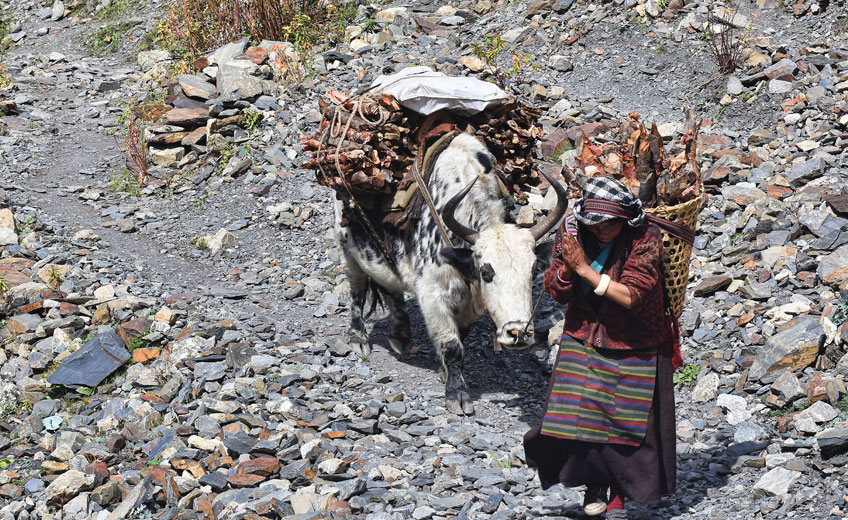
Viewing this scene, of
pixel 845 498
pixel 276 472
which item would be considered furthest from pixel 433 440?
pixel 845 498

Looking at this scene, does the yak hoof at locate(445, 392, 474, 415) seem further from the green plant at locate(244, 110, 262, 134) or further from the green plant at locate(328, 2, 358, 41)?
the green plant at locate(328, 2, 358, 41)

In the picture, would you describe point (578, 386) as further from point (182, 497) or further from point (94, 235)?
point (94, 235)

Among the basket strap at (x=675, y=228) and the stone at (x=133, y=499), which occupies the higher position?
the basket strap at (x=675, y=228)

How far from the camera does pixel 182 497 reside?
13.4 ft

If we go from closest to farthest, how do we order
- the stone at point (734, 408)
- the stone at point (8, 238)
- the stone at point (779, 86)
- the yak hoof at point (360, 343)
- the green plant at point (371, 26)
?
the stone at point (734, 408) → the yak hoof at point (360, 343) → the stone at point (8, 238) → the stone at point (779, 86) → the green plant at point (371, 26)

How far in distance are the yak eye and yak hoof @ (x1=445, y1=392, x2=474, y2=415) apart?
0.80 metres

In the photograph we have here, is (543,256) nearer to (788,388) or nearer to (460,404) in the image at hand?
(460,404)

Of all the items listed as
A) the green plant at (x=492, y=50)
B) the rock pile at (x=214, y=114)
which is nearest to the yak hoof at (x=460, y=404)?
the rock pile at (x=214, y=114)

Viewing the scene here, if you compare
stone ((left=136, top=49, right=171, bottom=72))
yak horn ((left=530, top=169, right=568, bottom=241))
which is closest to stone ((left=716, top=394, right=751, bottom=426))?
yak horn ((left=530, top=169, right=568, bottom=241))

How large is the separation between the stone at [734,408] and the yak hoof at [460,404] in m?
1.36

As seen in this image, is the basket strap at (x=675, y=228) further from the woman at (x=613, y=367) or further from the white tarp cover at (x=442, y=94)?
the white tarp cover at (x=442, y=94)

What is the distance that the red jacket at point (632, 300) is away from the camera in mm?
3395

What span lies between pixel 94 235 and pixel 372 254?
10.6 feet

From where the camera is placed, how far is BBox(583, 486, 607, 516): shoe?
3.63 meters
